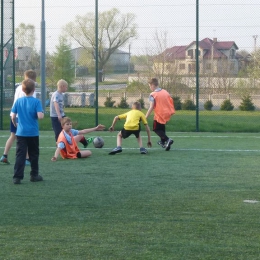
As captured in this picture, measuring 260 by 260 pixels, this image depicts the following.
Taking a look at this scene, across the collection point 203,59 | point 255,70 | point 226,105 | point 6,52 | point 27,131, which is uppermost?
point 6,52

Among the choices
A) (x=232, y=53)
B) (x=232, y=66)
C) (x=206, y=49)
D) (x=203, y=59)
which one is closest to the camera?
(x=206, y=49)

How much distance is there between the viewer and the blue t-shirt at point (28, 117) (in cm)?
985

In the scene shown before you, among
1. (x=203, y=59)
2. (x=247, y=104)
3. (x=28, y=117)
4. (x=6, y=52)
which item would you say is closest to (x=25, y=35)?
(x=6, y=52)

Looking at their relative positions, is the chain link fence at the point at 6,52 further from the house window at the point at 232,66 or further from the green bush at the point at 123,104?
the green bush at the point at 123,104

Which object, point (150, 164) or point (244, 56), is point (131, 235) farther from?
point (244, 56)

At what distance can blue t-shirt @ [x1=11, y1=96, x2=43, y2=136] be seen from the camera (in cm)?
985

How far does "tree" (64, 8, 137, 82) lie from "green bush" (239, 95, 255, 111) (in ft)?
29.4

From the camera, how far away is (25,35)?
2711 centimetres

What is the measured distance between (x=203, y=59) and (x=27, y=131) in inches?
582

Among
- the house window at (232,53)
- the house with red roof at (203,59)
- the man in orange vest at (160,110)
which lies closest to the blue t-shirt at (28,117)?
the man in orange vest at (160,110)

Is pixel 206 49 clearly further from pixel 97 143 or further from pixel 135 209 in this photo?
pixel 135 209

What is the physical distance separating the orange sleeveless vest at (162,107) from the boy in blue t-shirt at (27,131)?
16.4 ft

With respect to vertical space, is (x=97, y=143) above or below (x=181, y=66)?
below

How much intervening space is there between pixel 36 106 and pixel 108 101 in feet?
67.5
